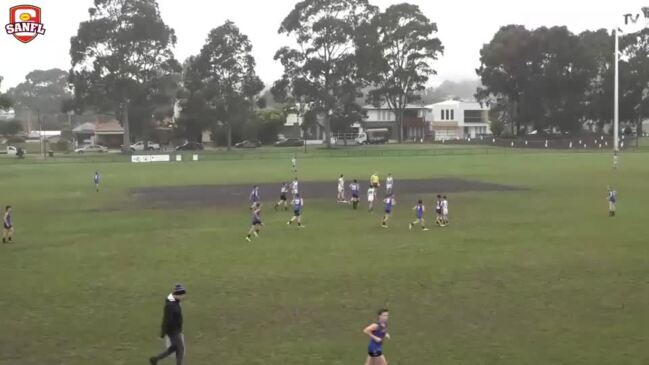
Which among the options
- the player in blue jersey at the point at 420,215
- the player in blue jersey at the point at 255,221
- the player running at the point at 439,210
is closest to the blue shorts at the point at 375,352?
the player in blue jersey at the point at 255,221

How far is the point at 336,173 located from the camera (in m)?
56.4

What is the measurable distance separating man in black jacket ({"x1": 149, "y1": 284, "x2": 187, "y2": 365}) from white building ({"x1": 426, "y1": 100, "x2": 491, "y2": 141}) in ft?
408

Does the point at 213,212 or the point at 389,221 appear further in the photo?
the point at 213,212

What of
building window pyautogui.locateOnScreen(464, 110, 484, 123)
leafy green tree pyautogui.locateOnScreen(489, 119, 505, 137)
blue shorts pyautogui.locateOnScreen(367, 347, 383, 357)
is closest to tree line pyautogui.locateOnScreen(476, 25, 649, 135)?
leafy green tree pyautogui.locateOnScreen(489, 119, 505, 137)

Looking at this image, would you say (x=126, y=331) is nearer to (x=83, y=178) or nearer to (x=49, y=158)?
(x=83, y=178)

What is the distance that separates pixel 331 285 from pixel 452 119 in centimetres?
12144

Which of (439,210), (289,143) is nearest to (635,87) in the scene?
(289,143)

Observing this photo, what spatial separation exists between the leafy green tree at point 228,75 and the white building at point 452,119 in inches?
1871

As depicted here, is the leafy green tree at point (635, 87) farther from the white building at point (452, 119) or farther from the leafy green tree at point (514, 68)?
the white building at point (452, 119)

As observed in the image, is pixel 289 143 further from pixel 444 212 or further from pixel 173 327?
pixel 173 327

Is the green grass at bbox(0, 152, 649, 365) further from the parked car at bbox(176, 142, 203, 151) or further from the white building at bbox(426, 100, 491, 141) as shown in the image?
the white building at bbox(426, 100, 491, 141)

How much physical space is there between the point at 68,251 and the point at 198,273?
20.6ft

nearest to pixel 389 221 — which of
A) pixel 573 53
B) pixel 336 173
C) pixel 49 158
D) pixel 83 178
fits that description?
pixel 336 173

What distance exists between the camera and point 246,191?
1665 inches
